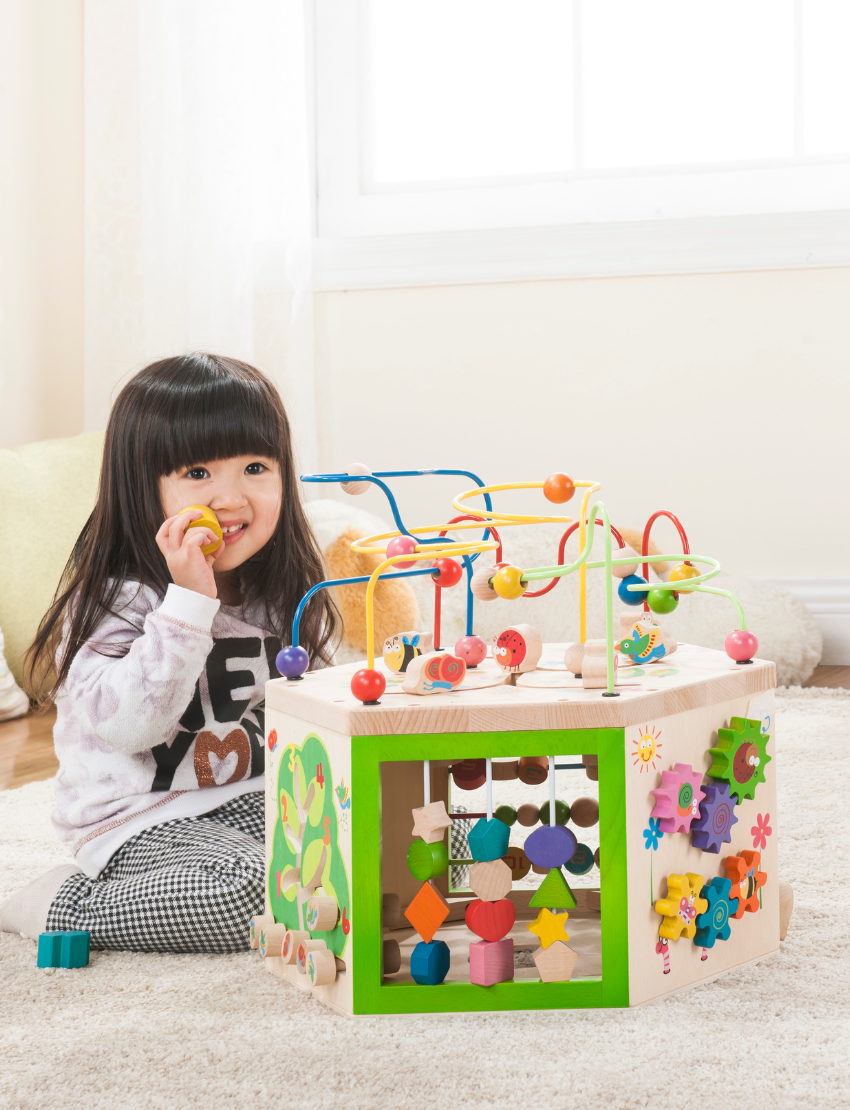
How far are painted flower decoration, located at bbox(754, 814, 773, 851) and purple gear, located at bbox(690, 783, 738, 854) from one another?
1.9 inches

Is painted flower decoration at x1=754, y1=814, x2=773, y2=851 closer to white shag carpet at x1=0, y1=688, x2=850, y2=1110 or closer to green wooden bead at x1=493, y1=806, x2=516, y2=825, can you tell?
white shag carpet at x1=0, y1=688, x2=850, y2=1110

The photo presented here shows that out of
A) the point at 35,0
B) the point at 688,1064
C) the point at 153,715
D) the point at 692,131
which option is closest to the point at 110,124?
the point at 35,0

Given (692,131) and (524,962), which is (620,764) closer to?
(524,962)

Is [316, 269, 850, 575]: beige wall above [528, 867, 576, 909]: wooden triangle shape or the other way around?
above

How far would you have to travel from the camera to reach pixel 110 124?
2.08 meters

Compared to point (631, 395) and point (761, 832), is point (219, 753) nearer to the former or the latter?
point (761, 832)

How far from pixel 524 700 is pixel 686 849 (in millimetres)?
150

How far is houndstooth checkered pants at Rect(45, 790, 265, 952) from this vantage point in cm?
87

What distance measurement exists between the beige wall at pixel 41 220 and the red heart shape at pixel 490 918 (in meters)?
1.61

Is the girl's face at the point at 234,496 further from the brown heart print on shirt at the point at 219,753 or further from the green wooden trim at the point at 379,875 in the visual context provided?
the green wooden trim at the point at 379,875

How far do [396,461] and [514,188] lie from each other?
1.72ft

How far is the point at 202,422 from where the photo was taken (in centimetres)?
97

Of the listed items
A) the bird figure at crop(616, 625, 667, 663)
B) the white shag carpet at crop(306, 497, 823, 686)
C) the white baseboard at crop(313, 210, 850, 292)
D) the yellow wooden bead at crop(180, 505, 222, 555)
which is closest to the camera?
the bird figure at crop(616, 625, 667, 663)

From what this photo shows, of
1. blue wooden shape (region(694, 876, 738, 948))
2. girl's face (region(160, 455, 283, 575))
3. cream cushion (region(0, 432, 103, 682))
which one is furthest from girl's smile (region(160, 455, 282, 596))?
cream cushion (region(0, 432, 103, 682))
